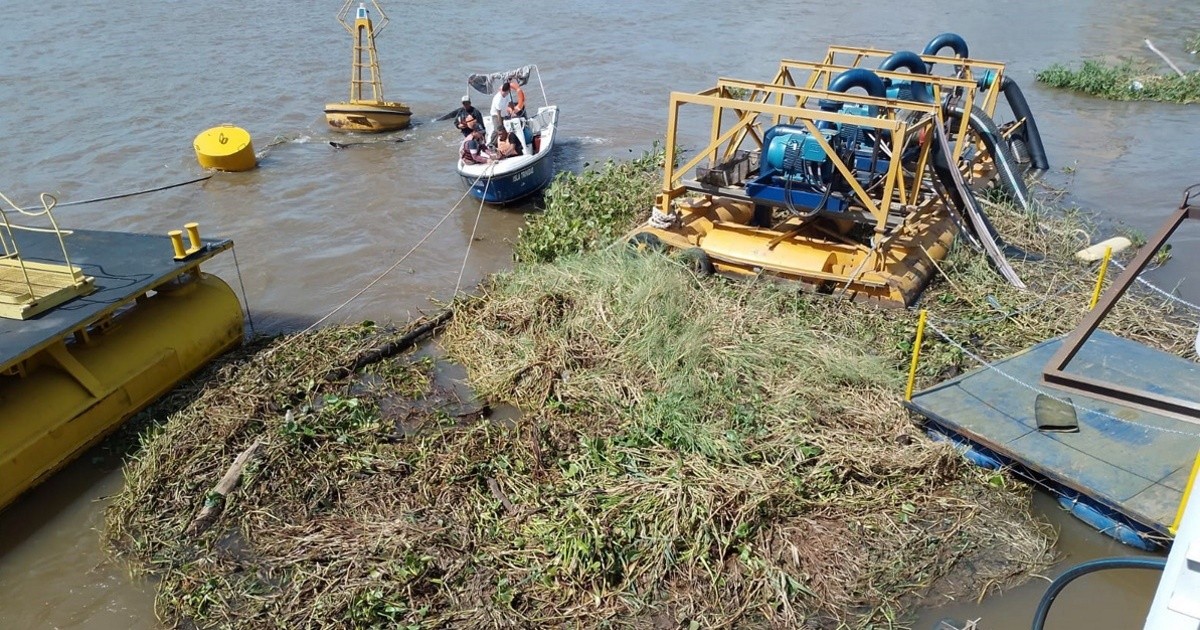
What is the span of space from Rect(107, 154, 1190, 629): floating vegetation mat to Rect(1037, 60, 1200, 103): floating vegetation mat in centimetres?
1400

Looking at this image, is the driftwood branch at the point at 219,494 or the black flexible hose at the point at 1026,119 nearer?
the driftwood branch at the point at 219,494

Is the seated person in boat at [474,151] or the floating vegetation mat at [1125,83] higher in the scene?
the seated person in boat at [474,151]

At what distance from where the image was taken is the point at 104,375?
651 centimetres

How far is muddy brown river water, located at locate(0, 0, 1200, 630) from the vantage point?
592 cm

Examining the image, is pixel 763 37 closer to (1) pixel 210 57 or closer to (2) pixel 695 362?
(1) pixel 210 57

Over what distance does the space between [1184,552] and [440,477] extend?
192 inches

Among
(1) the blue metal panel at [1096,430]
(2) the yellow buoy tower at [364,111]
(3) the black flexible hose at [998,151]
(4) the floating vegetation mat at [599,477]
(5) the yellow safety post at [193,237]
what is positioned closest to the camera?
(4) the floating vegetation mat at [599,477]

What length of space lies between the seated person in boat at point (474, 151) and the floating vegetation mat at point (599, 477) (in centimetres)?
533

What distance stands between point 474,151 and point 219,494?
8173 millimetres

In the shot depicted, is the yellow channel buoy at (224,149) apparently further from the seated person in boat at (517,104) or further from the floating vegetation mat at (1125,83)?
the floating vegetation mat at (1125,83)

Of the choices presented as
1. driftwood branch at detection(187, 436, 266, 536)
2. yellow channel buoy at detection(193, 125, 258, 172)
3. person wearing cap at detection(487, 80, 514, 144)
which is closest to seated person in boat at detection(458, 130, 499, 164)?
person wearing cap at detection(487, 80, 514, 144)

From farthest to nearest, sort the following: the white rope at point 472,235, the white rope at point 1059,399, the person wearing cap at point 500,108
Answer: the person wearing cap at point 500,108, the white rope at point 472,235, the white rope at point 1059,399

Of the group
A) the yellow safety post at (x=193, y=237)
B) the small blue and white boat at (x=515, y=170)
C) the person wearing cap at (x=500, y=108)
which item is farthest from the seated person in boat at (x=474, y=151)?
the yellow safety post at (x=193, y=237)

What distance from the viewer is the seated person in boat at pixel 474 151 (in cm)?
1279
